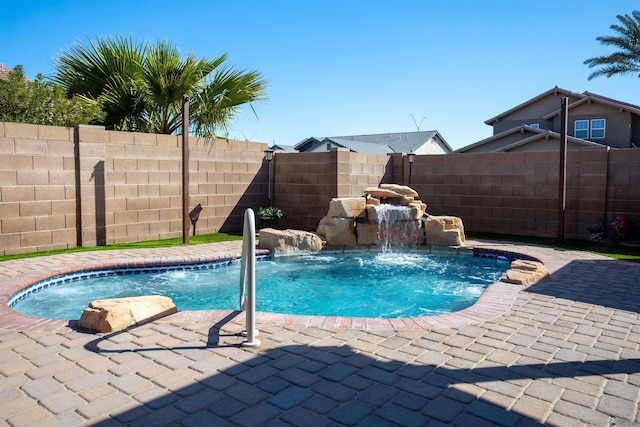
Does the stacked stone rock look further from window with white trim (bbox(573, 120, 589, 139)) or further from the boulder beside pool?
window with white trim (bbox(573, 120, 589, 139))

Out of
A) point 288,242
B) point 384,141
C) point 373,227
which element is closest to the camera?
point 288,242

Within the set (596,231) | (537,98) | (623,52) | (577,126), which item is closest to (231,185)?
(596,231)

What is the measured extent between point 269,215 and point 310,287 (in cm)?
440

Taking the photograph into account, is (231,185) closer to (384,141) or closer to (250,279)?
(250,279)

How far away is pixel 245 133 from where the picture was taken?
37.5 ft

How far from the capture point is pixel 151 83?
9773 millimetres

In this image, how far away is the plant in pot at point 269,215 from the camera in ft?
34.6

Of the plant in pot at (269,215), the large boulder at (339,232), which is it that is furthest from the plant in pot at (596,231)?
the plant in pot at (269,215)

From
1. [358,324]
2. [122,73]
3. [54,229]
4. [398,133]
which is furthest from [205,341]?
[398,133]

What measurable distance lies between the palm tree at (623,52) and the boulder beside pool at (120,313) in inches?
722

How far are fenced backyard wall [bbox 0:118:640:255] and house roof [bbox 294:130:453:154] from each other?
15025 mm

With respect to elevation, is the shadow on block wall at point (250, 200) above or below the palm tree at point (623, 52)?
below

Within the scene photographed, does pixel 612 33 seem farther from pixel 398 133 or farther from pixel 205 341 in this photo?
pixel 205 341

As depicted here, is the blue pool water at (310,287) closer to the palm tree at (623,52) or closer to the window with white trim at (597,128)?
the palm tree at (623,52)
